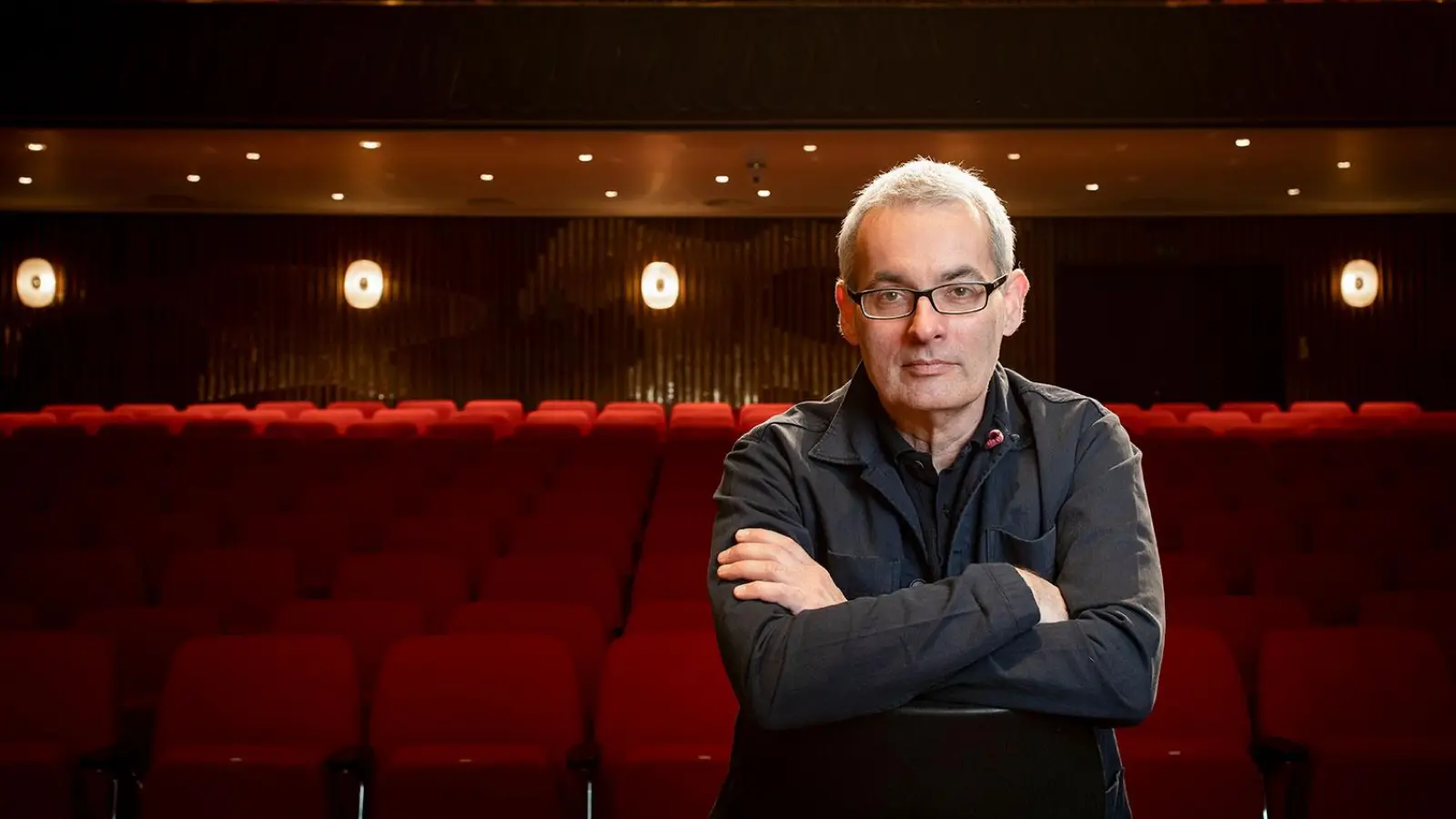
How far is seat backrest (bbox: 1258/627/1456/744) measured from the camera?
3074 mm

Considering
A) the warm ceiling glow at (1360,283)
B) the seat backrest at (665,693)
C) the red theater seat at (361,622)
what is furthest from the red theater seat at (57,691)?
the warm ceiling glow at (1360,283)

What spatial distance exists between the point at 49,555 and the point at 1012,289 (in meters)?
4.30

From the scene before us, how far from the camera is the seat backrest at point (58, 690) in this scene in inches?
124

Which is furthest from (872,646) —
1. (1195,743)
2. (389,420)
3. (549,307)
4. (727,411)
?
(549,307)

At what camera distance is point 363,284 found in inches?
510

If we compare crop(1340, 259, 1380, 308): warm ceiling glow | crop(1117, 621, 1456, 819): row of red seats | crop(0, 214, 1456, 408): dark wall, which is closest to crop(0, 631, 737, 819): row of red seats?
crop(1117, 621, 1456, 819): row of red seats

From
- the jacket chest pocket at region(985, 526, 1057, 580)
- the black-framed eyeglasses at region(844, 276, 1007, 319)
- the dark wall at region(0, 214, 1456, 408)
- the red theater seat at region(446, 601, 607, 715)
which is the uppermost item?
the dark wall at region(0, 214, 1456, 408)

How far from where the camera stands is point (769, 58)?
320 inches

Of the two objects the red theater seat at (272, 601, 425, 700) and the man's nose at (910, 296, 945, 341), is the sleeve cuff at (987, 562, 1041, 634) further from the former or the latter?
the red theater seat at (272, 601, 425, 700)

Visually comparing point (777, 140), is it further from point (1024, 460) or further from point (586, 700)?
point (1024, 460)

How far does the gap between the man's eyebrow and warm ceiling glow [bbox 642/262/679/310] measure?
11.7 m

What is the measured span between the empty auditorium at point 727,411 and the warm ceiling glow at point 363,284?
56 millimetres

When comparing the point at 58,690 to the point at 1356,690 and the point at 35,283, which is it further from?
the point at 35,283

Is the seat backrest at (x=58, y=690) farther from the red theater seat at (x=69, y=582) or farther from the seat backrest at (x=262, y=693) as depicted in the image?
the red theater seat at (x=69, y=582)
